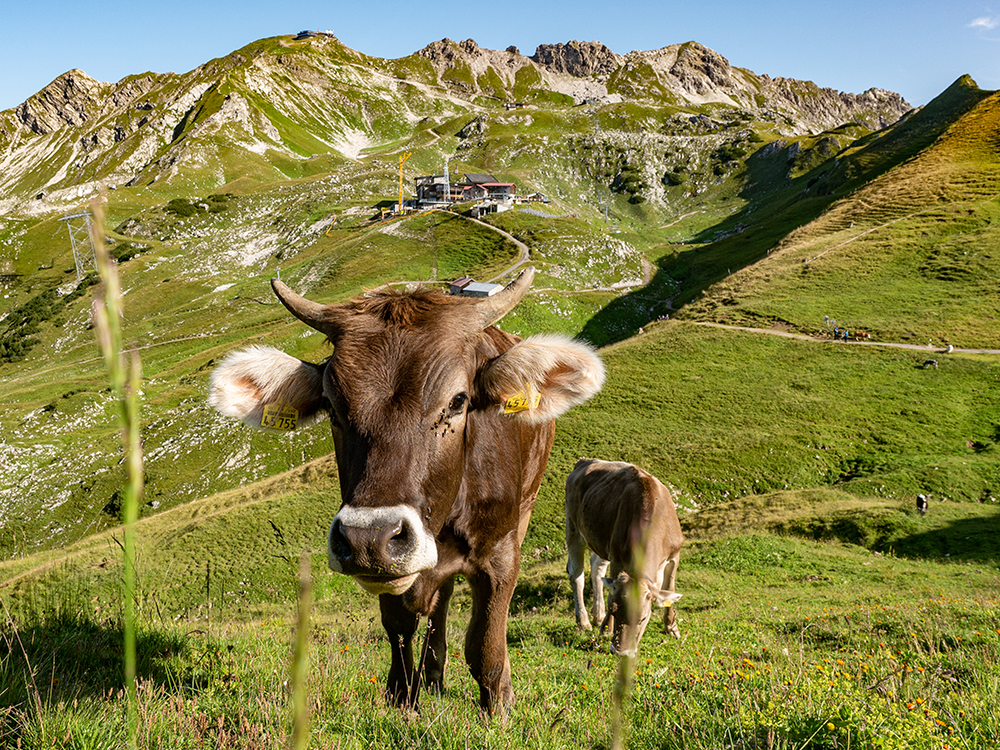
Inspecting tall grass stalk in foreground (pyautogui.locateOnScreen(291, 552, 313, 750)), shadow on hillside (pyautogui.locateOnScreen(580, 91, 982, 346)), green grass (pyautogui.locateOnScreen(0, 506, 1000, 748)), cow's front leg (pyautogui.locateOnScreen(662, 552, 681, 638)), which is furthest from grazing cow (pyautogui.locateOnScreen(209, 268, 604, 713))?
shadow on hillside (pyautogui.locateOnScreen(580, 91, 982, 346))

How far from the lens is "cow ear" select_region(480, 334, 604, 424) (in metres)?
5.23

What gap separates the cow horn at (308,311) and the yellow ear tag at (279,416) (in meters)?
0.81

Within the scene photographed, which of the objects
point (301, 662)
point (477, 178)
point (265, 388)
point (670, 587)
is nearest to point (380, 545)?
point (265, 388)

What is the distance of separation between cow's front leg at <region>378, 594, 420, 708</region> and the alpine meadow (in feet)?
0.67

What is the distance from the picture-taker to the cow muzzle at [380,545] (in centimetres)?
400

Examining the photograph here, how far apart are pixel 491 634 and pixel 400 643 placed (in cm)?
97

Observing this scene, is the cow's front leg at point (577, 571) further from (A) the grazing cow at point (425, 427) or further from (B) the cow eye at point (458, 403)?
(B) the cow eye at point (458, 403)

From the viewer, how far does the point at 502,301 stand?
223 inches

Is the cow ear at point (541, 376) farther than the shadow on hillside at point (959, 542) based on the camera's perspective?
No

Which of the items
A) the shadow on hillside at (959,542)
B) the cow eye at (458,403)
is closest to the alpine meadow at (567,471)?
the shadow on hillside at (959,542)

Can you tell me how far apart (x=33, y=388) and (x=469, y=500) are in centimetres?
7392

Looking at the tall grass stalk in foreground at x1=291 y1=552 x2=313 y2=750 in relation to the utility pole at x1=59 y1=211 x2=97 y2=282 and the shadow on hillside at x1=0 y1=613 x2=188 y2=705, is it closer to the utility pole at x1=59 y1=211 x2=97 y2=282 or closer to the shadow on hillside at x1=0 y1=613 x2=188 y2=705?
the utility pole at x1=59 y1=211 x2=97 y2=282

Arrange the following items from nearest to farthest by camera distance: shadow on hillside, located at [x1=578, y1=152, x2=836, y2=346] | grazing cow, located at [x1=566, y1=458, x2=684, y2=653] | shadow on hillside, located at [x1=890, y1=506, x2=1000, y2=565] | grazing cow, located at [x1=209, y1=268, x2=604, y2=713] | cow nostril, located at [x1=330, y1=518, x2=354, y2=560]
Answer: cow nostril, located at [x1=330, y1=518, x2=354, y2=560]
grazing cow, located at [x1=209, y1=268, x2=604, y2=713]
grazing cow, located at [x1=566, y1=458, x2=684, y2=653]
shadow on hillside, located at [x1=890, y1=506, x2=1000, y2=565]
shadow on hillside, located at [x1=578, y1=152, x2=836, y2=346]

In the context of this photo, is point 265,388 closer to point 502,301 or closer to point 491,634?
point 502,301
